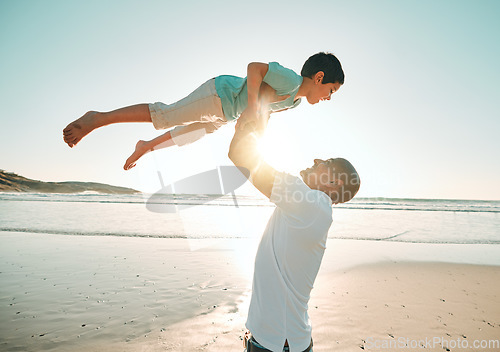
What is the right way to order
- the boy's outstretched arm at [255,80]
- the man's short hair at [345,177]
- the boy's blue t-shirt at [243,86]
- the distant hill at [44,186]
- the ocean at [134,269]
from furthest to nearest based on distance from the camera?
the distant hill at [44,186] → the ocean at [134,269] → the boy's blue t-shirt at [243,86] → the boy's outstretched arm at [255,80] → the man's short hair at [345,177]

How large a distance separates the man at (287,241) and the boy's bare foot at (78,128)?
1.73 metres

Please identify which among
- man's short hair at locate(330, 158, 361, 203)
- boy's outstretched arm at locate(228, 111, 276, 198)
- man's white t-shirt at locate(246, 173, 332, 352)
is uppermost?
boy's outstretched arm at locate(228, 111, 276, 198)

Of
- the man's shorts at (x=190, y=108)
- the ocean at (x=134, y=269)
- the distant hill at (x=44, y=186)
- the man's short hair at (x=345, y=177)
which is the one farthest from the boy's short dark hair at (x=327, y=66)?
the distant hill at (x=44, y=186)

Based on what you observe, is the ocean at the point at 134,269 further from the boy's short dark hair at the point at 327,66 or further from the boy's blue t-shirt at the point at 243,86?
the boy's short dark hair at the point at 327,66

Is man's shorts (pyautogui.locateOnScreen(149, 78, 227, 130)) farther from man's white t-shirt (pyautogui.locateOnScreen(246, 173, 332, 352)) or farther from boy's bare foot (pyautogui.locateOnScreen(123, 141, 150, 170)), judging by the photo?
man's white t-shirt (pyautogui.locateOnScreen(246, 173, 332, 352))

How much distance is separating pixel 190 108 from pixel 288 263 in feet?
5.55

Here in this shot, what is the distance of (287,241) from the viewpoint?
1.44 metres

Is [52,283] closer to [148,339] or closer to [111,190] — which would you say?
[148,339]

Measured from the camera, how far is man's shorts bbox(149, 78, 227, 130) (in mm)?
2584

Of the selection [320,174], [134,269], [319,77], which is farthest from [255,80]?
[134,269]

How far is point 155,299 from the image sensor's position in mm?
4344

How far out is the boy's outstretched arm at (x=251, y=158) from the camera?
1.29m

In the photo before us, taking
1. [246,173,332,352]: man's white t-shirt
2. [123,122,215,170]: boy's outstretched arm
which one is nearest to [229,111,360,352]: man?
[246,173,332,352]: man's white t-shirt

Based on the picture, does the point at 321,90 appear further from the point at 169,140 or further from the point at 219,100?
the point at 169,140
